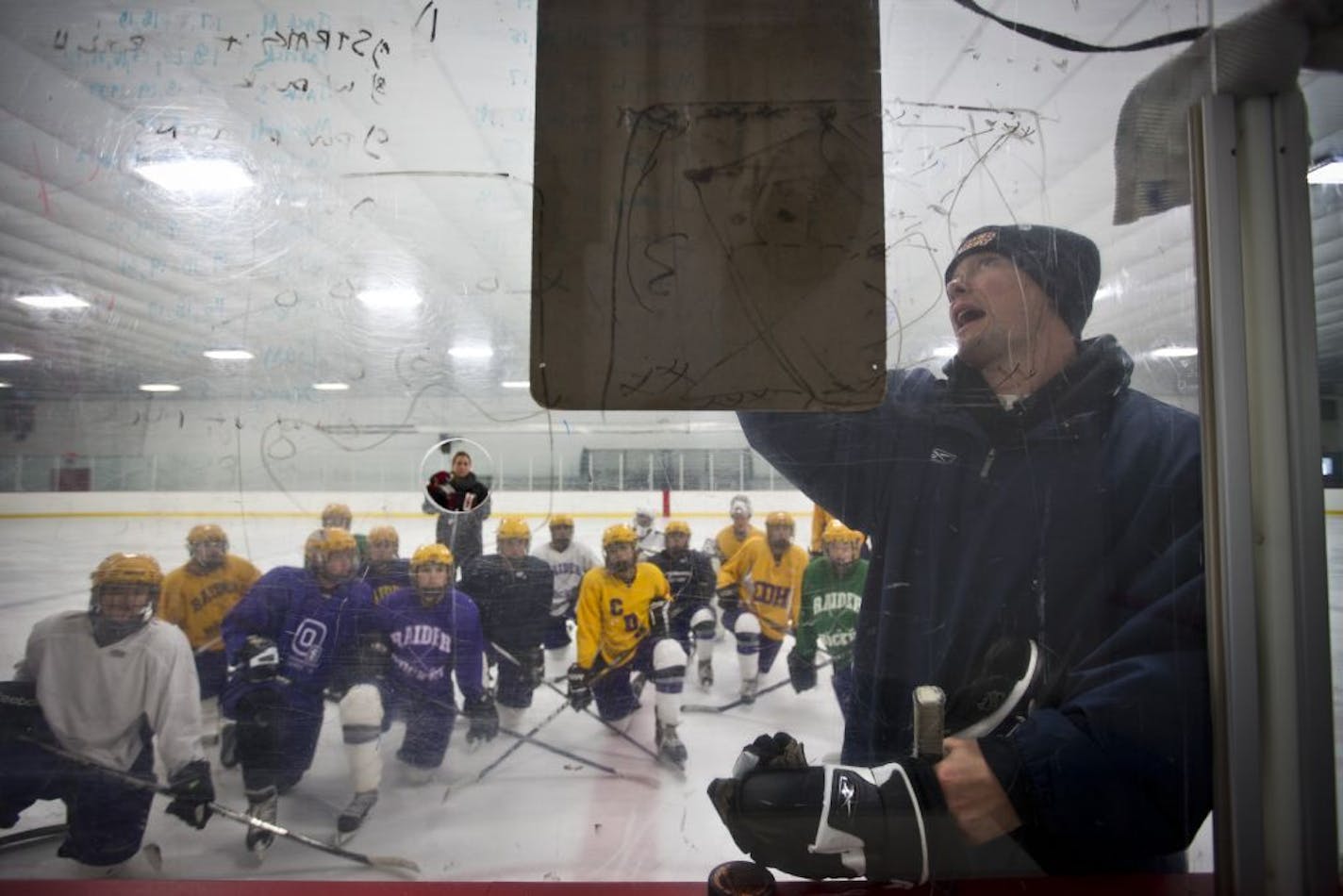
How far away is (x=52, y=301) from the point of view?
3.01 ft

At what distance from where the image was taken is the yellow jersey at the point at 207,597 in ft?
2.95

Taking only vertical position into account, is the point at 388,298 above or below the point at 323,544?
above

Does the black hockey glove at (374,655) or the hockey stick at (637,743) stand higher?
the black hockey glove at (374,655)

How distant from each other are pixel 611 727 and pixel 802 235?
0.76 metres

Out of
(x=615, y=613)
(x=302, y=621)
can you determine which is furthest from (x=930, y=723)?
(x=302, y=621)

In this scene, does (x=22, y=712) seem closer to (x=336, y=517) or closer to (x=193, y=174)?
(x=336, y=517)

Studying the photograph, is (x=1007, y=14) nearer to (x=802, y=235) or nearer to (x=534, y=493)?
(x=802, y=235)

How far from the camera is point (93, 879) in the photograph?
89 cm

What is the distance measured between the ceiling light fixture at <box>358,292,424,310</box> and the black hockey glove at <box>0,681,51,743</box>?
741 mm

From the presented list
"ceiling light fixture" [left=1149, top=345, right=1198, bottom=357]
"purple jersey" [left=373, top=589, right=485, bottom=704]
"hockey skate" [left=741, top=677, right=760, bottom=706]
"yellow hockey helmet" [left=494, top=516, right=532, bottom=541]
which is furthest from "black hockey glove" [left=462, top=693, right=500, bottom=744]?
"ceiling light fixture" [left=1149, top=345, right=1198, bottom=357]

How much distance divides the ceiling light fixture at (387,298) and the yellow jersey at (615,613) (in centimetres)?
48

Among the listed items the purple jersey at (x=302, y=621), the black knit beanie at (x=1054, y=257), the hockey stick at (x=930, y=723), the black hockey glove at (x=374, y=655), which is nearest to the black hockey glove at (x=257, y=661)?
the purple jersey at (x=302, y=621)

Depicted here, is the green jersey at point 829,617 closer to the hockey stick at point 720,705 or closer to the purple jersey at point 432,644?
the hockey stick at point 720,705

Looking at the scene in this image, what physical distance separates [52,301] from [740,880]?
1285 mm
